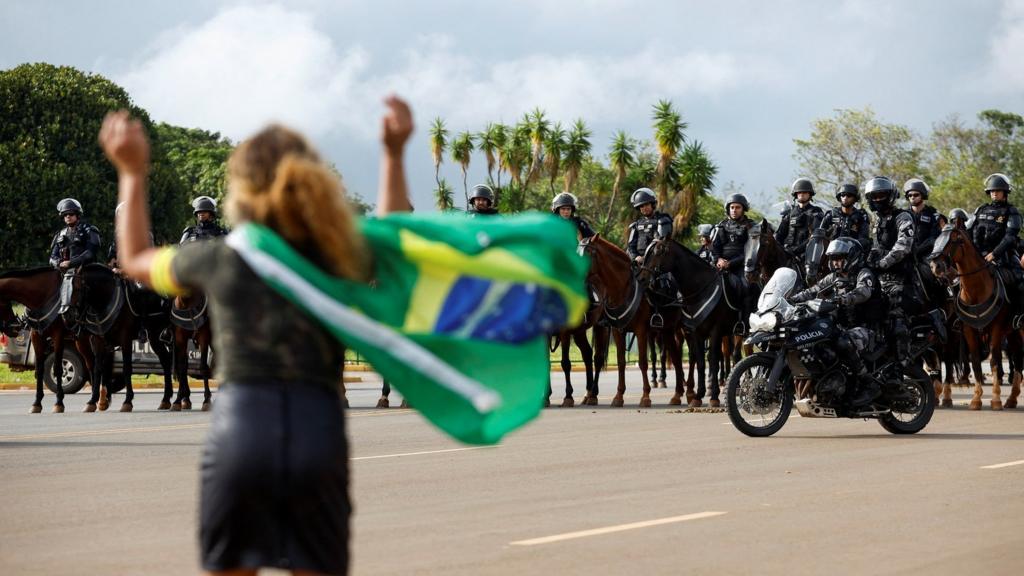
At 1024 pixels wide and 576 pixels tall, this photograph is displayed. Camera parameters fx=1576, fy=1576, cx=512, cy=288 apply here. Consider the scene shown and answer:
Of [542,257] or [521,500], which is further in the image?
[521,500]

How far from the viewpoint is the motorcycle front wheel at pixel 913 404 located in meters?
16.1

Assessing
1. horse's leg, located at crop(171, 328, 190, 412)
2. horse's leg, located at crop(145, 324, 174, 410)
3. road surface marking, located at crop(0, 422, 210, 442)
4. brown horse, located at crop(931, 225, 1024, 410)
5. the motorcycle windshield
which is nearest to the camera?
the motorcycle windshield

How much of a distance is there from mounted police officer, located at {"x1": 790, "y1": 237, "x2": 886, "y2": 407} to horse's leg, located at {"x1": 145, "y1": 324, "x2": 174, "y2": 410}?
1073cm

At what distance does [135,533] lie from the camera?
9367 millimetres

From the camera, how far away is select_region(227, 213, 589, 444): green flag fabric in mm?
4488

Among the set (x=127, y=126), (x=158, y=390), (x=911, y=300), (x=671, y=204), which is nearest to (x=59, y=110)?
(x=671, y=204)

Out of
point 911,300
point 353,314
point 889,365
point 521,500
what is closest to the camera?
point 353,314

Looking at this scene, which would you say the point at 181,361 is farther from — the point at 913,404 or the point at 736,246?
the point at 913,404

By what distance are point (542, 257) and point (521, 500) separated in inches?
250

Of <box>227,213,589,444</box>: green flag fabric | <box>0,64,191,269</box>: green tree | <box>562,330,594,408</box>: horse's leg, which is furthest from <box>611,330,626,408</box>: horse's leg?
<box>0,64,191,269</box>: green tree

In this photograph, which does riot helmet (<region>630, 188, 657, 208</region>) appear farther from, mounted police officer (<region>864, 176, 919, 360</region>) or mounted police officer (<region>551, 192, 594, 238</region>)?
mounted police officer (<region>864, 176, 919, 360</region>)

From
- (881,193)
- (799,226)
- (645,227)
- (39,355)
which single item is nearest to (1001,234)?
(881,193)

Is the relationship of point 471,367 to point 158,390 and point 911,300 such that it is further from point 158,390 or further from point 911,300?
point 158,390

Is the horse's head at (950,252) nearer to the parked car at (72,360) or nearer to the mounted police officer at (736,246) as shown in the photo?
the mounted police officer at (736,246)
